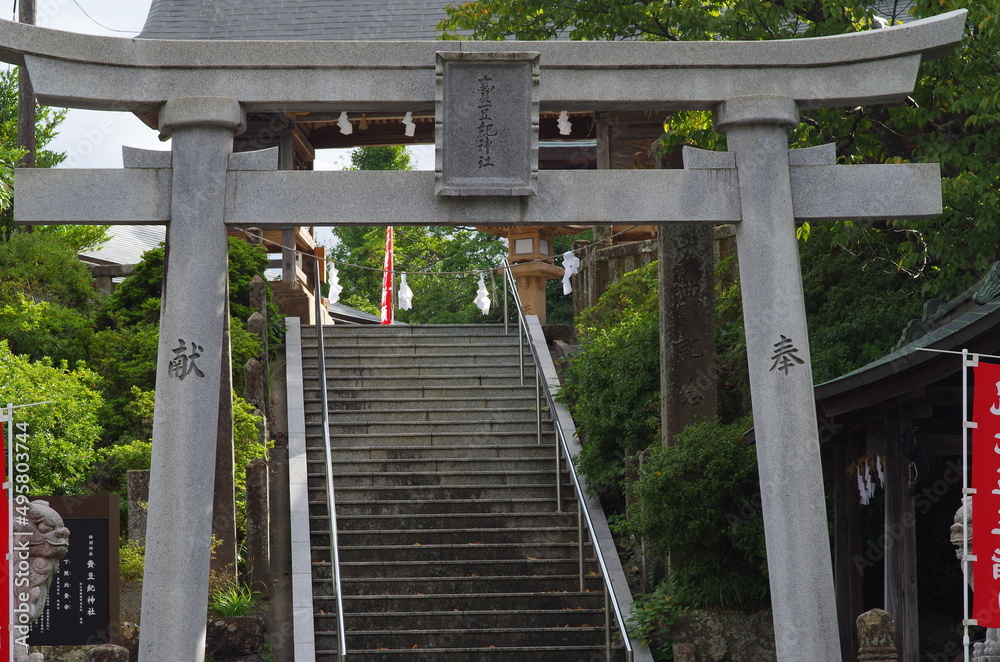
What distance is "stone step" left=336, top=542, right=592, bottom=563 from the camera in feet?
→ 34.4

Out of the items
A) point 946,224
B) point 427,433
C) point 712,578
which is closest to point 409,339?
point 427,433

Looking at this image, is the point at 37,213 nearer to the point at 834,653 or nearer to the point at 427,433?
the point at 834,653

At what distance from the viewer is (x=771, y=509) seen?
662 cm

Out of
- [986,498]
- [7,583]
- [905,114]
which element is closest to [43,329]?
[7,583]

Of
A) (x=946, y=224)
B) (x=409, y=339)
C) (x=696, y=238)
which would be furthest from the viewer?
(x=409, y=339)

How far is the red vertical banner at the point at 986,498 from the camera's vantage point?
5.88 m

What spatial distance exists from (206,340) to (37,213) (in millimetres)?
1245

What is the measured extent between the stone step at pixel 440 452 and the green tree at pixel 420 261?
25.9ft

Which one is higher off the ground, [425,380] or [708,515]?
[425,380]

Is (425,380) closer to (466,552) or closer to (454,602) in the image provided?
(466,552)

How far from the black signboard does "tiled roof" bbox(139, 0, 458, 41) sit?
10435mm

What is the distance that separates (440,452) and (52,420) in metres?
4.14

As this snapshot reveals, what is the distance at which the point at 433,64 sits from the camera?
6.90 meters

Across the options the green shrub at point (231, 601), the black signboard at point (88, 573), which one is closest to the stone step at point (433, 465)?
the green shrub at point (231, 601)
